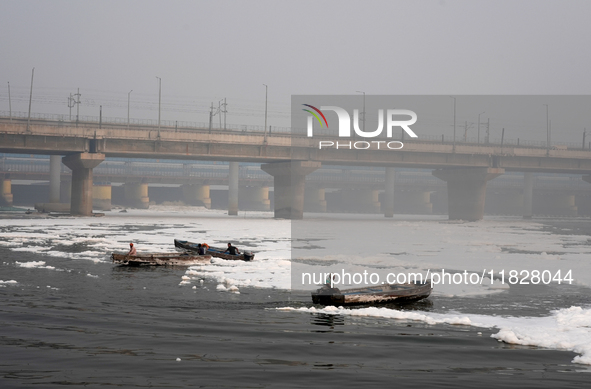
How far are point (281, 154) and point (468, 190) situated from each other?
34654 mm

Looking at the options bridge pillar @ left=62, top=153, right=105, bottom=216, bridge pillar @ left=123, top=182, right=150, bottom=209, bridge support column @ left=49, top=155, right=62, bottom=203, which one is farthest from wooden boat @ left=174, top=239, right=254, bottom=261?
bridge pillar @ left=123, top=182, right=150, bottom=209

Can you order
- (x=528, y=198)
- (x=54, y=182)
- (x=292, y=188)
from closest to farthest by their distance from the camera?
(x=292, y=188), (x=54, y=182), (x=528, y=198)

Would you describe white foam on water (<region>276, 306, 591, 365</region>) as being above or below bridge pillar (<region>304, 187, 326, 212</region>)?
below

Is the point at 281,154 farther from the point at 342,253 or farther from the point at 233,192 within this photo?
the point at 342,253

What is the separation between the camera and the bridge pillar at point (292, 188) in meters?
85.6

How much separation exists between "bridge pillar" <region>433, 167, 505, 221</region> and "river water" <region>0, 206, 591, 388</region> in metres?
74.0

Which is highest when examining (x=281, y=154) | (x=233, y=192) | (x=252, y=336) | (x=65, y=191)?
(x=281, y=154)

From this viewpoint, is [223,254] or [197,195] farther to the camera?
[197,195]

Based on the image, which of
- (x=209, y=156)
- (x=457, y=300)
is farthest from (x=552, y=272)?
(x=209, y=156)

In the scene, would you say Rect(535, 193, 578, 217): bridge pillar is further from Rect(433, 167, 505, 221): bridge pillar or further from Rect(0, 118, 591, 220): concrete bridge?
Rect(433, 167, 505, 221): bridge pillar

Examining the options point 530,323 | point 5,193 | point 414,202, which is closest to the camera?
point 530,323

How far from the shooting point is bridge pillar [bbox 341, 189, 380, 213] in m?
156

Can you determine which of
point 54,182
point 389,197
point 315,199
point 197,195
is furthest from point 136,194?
point 389,197

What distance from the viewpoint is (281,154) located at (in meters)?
85.1
